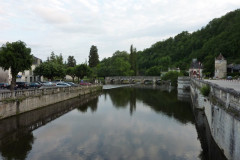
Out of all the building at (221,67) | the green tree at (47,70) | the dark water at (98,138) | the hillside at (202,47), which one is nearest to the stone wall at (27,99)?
the dark water at (98,138)

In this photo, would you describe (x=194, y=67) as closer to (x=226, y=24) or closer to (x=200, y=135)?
(x=226, y=24)

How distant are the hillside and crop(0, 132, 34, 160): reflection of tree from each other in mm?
91785

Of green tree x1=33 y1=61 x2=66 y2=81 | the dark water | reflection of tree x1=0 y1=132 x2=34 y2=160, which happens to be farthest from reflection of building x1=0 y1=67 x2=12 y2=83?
reflection of tree x1=0 y1=132 x2=34 y2=160

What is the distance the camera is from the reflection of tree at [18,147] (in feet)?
43.8

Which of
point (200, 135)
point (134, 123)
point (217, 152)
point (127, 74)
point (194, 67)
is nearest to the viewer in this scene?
point (217, 152)

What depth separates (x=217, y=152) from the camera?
515 inches

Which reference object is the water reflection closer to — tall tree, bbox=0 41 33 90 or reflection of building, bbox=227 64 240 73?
tall tree, bbox=0 41 33 90

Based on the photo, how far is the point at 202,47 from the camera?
133 meters

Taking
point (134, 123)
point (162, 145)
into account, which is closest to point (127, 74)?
point (134, 123)

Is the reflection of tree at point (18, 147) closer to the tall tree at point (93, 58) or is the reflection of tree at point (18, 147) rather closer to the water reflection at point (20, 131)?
the water reflection at point (20, 131)

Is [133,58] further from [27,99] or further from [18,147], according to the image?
[18,147]

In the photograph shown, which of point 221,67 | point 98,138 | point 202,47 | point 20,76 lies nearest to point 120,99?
point 98,138

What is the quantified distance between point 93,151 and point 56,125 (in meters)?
8.22

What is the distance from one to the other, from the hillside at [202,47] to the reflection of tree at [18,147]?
301 feet
